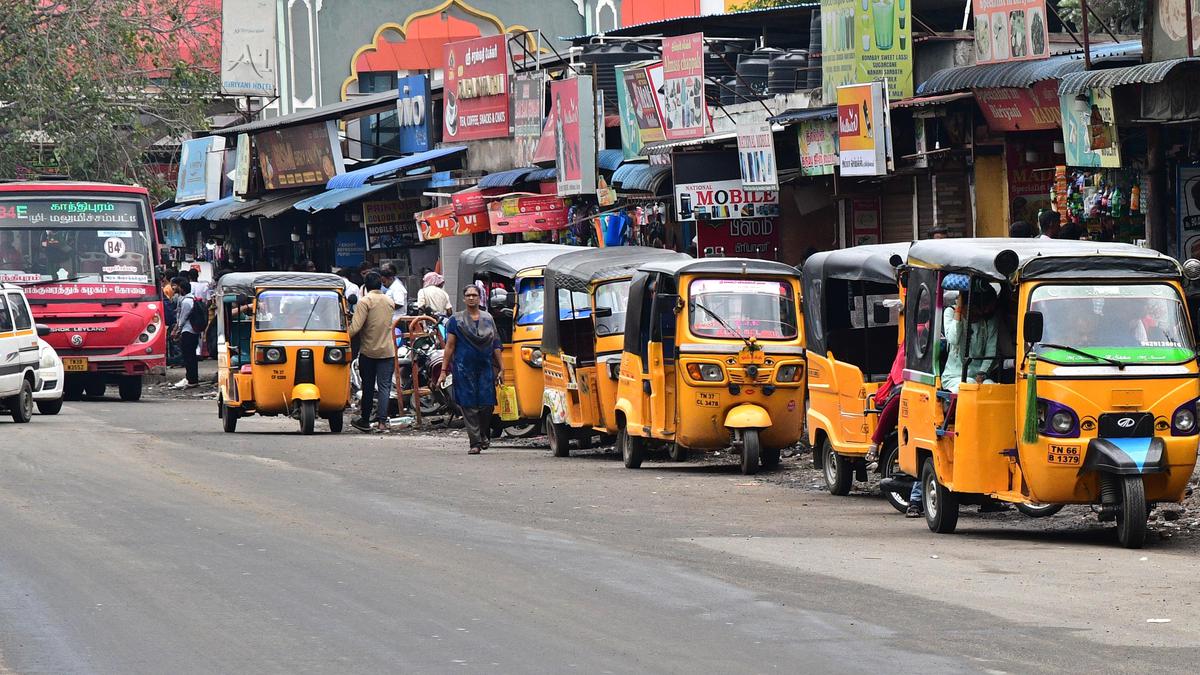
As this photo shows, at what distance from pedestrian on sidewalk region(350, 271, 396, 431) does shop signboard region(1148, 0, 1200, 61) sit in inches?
390

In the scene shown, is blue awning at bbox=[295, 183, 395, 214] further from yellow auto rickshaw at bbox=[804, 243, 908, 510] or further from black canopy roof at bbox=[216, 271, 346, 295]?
yellow auto rickshaw at bbox=[804, 243, 908, 510]

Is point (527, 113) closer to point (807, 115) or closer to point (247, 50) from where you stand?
point (807, 115)

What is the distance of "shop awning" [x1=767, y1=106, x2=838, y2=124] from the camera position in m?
21.5

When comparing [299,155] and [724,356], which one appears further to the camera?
[299,155]

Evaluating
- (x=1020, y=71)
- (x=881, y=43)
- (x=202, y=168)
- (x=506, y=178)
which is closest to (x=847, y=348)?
(x=1020, y=71)

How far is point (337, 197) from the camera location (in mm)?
35281

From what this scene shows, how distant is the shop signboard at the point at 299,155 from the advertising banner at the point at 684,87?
14048 millimetres

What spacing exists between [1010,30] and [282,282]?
30.1 feet

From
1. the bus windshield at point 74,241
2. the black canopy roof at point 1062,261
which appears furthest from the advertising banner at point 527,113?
the black canopy roof at point 1062,261

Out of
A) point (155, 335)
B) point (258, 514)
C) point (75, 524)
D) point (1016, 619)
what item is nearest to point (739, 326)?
point (258, 514)

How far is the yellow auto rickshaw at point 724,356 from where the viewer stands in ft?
53.2

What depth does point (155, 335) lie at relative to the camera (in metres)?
29.4


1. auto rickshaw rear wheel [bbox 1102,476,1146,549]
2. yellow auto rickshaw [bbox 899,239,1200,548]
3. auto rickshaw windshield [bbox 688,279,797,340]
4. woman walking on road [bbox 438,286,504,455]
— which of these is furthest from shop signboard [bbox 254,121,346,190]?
auto rickshaw rear wheel [bbox 1102,476,1146,549]

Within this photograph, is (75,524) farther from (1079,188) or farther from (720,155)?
(720,155)
